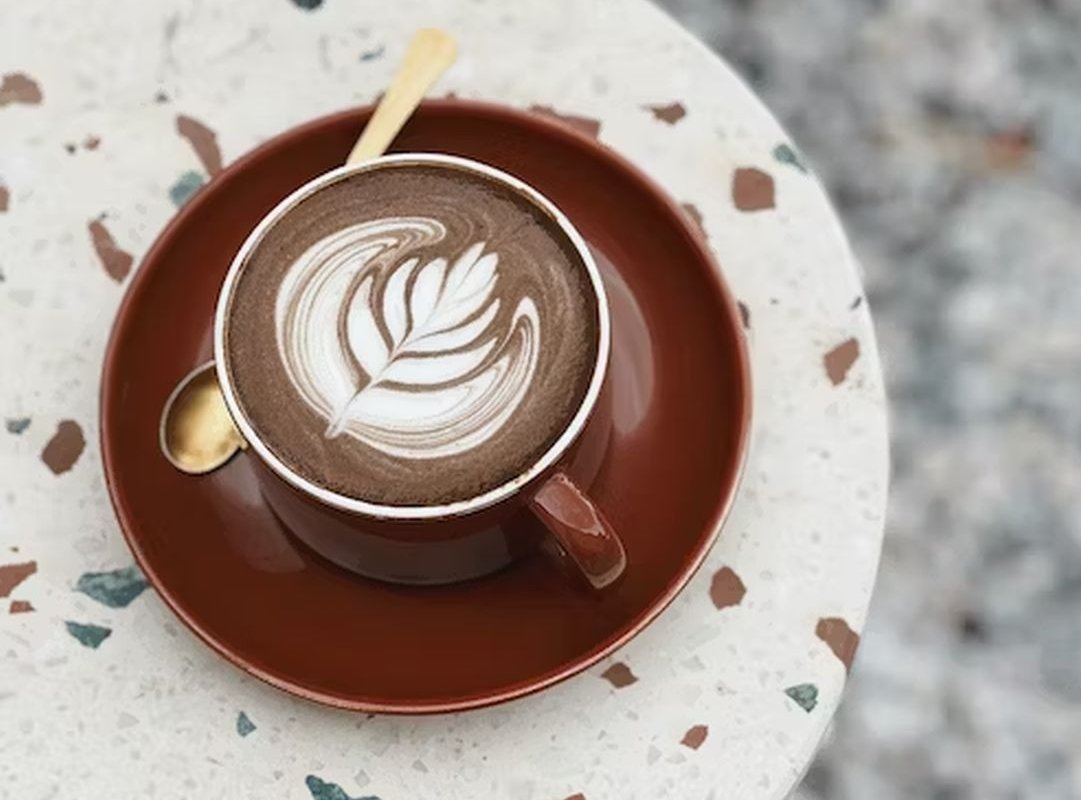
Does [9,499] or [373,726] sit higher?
[9,499]

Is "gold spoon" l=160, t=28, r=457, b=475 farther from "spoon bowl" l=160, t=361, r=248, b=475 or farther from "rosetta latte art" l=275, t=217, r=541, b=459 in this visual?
"rosetta latte art" l=275, t=217, r=541, b=459

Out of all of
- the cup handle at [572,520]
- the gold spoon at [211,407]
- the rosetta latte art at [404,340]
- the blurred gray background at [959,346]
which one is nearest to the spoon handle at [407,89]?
the gold spoon at [211,407]

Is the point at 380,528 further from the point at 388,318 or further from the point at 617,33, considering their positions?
the point at 617,33

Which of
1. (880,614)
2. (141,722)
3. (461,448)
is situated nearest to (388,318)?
(461,448)

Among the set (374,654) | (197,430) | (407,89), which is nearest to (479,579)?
(374,654)

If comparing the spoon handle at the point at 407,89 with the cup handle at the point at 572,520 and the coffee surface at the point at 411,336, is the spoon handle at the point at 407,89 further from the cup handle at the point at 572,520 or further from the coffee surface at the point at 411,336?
the cup handle at the point at 572,520

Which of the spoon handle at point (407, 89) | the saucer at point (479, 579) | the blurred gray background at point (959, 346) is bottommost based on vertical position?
the blurred gray background at point (959, 346)

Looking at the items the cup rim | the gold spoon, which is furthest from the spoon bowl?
the cup rim
